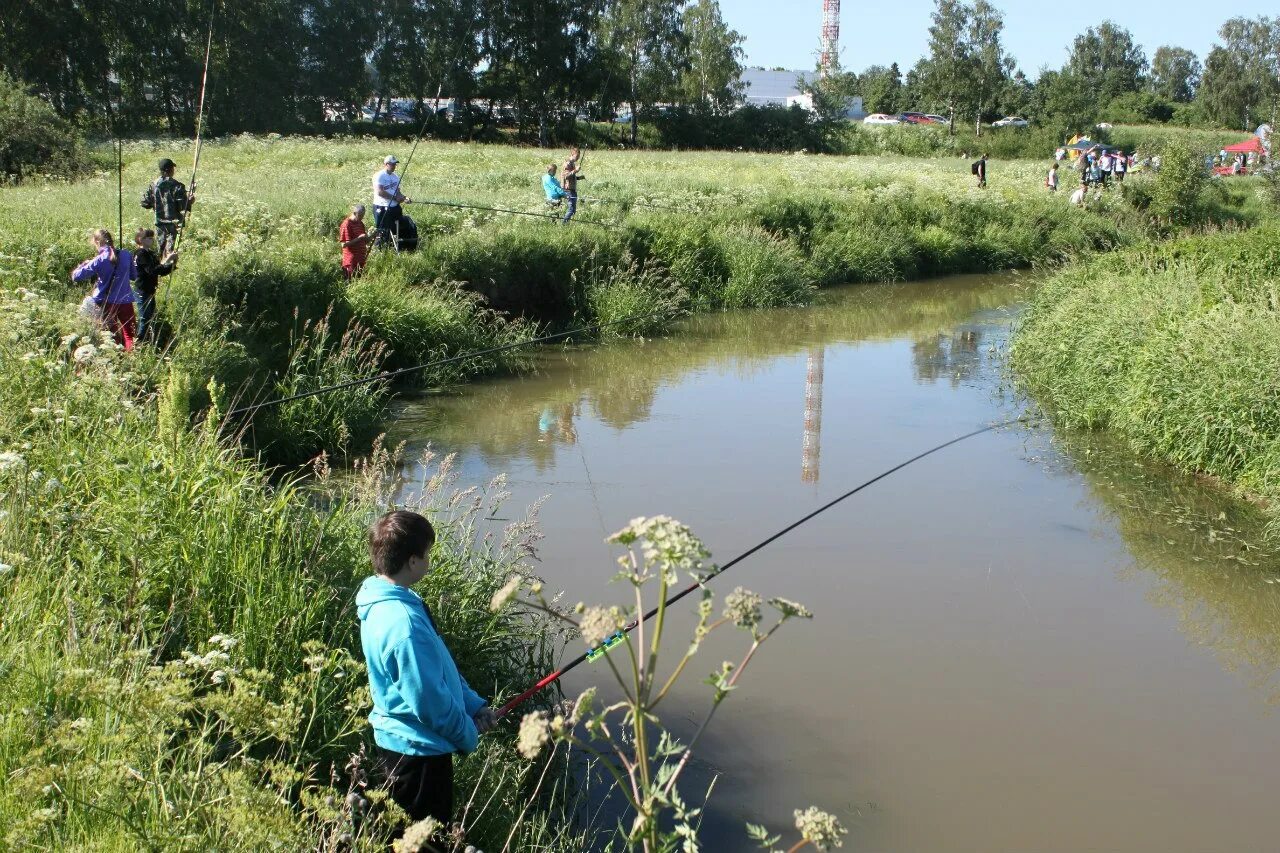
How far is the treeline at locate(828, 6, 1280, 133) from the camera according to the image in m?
62.3

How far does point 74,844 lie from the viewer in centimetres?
278

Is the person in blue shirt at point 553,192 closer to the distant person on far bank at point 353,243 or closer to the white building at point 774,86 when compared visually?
the distant person on far bank at point 353,243

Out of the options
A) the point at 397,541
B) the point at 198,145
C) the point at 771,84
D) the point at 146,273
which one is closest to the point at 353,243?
the point at 146,273

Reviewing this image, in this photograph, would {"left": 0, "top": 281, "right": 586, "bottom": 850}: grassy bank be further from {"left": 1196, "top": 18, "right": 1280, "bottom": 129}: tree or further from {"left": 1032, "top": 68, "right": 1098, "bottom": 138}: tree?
{"left": 1196, "top": 18, "right": 1280, "bottom": 129}: tree

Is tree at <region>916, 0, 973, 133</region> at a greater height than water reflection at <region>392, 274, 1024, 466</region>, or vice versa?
tree at <region>916, 0, 973, 133</region>

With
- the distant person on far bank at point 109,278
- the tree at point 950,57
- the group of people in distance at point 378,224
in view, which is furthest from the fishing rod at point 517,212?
the tree at point 950,57

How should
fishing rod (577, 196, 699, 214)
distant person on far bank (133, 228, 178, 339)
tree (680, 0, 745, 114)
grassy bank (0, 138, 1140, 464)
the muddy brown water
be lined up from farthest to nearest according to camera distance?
tree (680, 0, 745, 114), fishing rod (577, 196, 699, 214), grassy bank (0, 138, 1140, 464), distant person on far bank (133, 228, 178, 339), the muddy brown water

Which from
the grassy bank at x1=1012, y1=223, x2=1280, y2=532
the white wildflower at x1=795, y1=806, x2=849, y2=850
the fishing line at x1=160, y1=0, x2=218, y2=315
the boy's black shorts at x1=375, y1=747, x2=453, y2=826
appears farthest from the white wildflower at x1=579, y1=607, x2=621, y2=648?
the grassy bank at x1=1012, y1=223, x2=1280, y2=532

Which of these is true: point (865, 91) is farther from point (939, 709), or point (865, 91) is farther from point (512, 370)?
point (939, 709)

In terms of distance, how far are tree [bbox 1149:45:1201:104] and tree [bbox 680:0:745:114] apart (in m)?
58.2

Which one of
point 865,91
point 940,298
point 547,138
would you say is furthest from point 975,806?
point 865,91

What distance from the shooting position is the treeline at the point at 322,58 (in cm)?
4012

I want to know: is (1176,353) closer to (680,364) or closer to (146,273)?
(680,364)

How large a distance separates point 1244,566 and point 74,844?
7990mm
